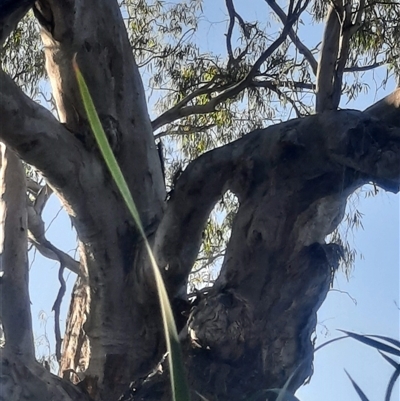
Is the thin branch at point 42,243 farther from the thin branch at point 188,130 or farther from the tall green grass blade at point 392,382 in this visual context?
the tall green grass blade at point 392,382

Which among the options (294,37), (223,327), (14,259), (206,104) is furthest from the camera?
(206,104)

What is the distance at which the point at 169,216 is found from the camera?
7.86 feet

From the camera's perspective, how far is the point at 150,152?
2.85m

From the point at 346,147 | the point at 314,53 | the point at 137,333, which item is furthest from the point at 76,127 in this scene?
the point at 314,53

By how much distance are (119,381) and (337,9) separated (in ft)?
5.88

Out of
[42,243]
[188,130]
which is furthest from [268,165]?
[188,130]

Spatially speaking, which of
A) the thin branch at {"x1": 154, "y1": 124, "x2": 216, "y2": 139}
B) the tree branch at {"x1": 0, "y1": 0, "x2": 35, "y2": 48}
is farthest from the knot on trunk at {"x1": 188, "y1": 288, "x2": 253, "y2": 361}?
the thin branch at {"x1": 154, "y1": 124, "x2": 216, "y2": 139}

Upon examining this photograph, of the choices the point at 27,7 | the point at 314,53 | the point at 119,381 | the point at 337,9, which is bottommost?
the point at 119,381

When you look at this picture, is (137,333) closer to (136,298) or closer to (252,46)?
(136,298)

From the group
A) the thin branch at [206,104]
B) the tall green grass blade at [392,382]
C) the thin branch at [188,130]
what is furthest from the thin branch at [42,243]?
the tall green grass blade at [392,382]

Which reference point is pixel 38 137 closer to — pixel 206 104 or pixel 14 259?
pixel 14 259

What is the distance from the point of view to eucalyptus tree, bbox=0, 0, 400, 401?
2.09 meters

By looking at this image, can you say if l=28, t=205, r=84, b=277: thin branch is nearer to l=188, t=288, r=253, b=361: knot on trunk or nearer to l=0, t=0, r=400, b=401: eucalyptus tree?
l=0, t=0, r=400, b=401: eucalyptus tree

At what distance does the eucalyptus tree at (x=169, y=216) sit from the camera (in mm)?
2088
